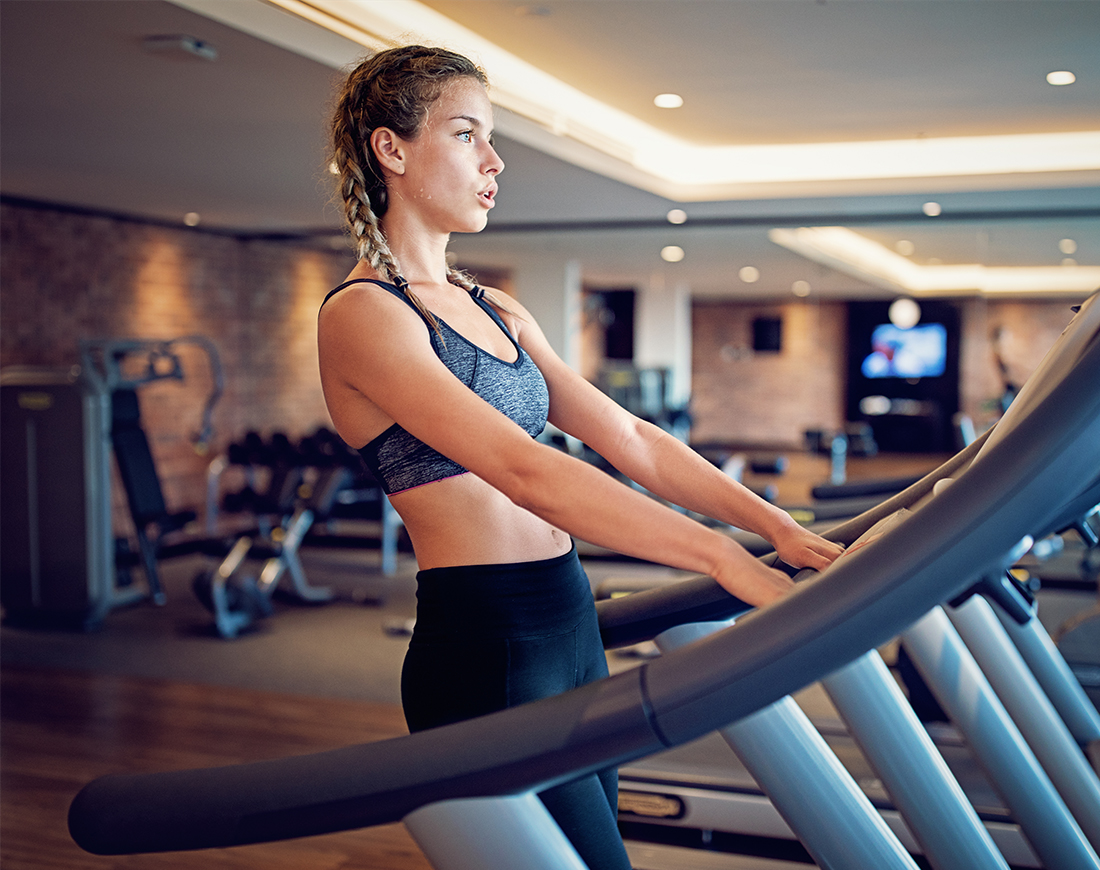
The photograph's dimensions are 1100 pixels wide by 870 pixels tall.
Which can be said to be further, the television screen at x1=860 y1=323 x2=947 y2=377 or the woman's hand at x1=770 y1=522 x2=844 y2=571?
the television screen at x1=860 y1=323 x2=947 y2=377

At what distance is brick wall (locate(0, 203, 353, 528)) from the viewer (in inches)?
242

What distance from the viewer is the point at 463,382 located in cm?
99

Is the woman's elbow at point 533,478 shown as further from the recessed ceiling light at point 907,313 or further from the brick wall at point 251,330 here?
the recessed ceiling light at point 907,313

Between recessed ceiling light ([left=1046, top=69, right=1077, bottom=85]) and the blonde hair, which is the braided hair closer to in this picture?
the blonde hair

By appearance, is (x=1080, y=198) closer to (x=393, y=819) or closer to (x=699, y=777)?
(x=699, y=777)

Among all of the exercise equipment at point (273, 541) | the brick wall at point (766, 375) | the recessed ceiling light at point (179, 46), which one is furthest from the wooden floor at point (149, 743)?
the brick wall at point (766, 375)

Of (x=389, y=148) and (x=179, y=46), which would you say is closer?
(x=389, y=148)

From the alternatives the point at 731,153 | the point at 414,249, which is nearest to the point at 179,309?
the point at 731,153

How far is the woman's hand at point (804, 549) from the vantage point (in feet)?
3.14

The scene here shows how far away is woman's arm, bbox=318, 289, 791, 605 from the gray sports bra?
3 cm

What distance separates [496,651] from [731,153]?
18.4 ft

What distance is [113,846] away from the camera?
0.75m

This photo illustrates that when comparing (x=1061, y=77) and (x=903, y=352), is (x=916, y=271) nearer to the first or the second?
(x=903, y=352)

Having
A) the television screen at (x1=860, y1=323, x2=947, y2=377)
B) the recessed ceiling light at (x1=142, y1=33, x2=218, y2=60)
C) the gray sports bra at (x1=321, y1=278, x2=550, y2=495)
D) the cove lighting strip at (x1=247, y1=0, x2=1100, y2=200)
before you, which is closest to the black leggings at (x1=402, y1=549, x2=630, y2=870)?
the gray sports bra at (x1=321, y1=278, x2=550, y2=495)
